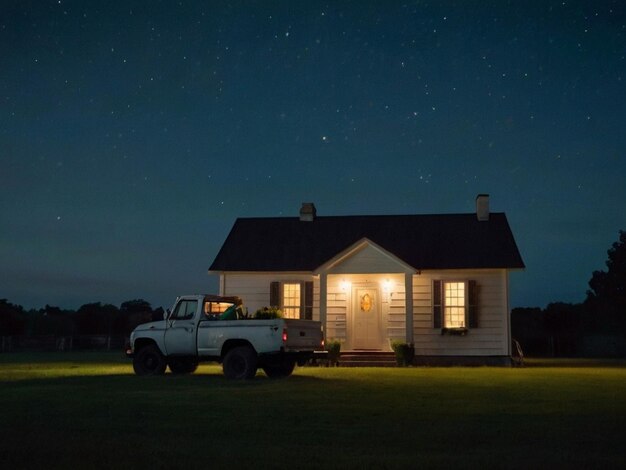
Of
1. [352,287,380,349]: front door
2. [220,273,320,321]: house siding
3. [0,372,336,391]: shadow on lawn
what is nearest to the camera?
[0,372,336,391]: shadow on lawn

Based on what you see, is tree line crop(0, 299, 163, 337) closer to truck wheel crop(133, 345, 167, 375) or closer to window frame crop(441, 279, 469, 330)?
window frame crop(441, 279, 469, 330)

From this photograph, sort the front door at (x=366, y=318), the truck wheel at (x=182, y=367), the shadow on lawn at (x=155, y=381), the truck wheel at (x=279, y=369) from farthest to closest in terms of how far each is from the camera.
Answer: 1. the front door at (x=366, y=318)
2. the truck wheel at (x=182, y=367)
3. the truck wheel at (x=279, y=369)
4. the shadow on lawn at (x=155, y=381)

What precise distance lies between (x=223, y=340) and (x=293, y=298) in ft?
32.0

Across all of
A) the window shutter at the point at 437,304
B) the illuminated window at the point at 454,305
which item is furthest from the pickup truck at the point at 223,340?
the illuminated window at the point at 454,305

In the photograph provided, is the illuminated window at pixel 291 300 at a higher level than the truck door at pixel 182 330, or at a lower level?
higher

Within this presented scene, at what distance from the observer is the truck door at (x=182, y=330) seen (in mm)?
19906

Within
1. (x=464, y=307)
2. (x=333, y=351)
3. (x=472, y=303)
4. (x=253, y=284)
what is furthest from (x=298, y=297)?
(x=472, y=303)

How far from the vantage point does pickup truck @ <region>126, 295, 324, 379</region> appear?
743 inches

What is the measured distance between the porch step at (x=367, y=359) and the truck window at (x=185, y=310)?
7.78 m

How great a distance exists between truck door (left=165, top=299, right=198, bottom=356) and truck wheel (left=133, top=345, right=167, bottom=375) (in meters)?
0.41

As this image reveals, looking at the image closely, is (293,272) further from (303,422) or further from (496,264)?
(303,422)

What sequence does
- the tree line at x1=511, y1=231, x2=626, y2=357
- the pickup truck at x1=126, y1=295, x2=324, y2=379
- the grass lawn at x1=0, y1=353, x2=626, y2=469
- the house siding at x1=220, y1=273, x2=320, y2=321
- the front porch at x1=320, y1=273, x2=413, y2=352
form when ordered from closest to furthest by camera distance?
the grass lawn at x1=0, y1=353, x2=626, y2=469 < the pickup truck at x1=126, y1=295, x2=324, y2=379 < the front porch at x1=320, y1=273, x2=413, y2=352 < the house siding at x1=220, y1=273, x2=320, y2=321 < the tree line at x1=511, y1=231, x2=626, y2=357

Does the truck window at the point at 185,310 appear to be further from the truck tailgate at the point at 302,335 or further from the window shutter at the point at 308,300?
the window shutter at the point at 308,300

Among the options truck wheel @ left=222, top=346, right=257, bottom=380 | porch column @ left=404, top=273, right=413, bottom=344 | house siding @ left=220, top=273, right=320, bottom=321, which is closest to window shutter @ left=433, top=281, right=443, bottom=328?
porch column @ left=404, top=273, right=413, bottom=344
